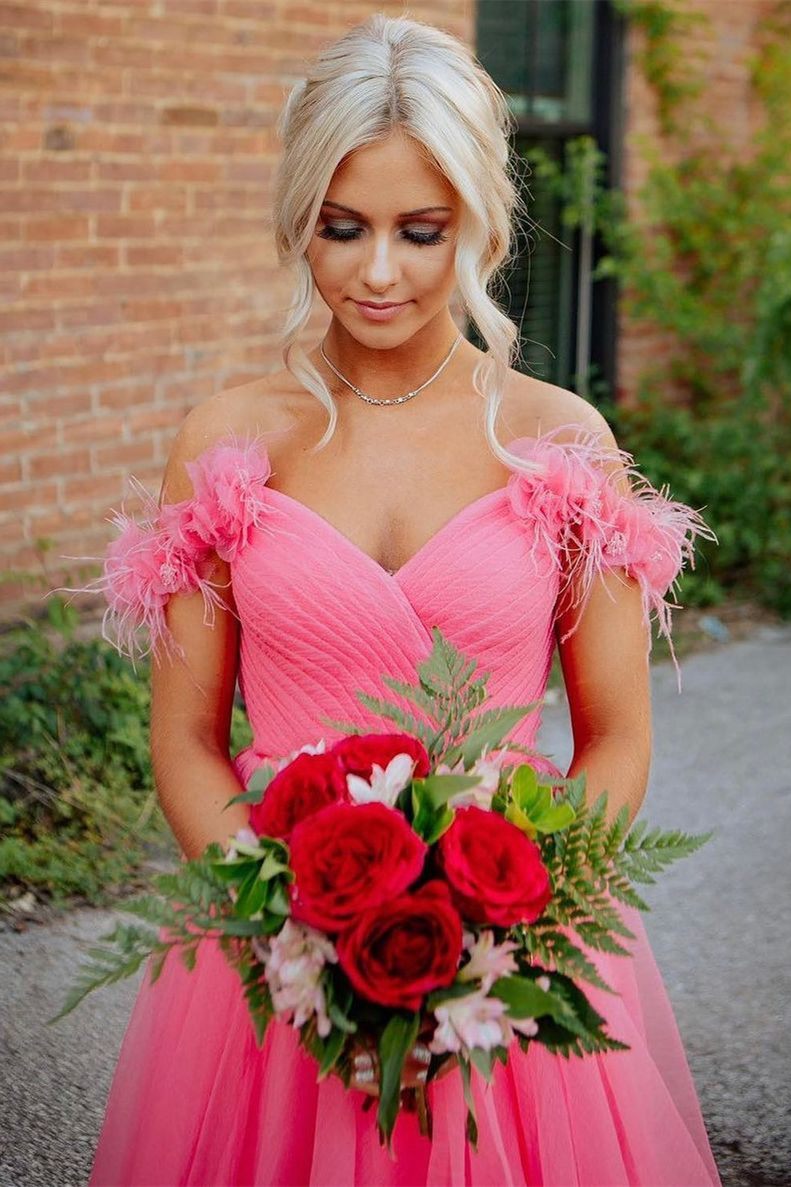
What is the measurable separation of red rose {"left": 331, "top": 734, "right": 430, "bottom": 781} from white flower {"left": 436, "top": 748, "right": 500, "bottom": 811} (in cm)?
3

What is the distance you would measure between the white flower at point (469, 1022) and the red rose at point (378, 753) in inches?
11.0

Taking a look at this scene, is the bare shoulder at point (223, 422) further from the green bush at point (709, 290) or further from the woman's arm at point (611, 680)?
the green bush at point (709, 290)

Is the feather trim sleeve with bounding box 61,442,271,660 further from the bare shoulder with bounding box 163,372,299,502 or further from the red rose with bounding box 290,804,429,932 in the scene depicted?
the red rose with bounding box 290,804,429,932

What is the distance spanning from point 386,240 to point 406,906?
3.50 ft

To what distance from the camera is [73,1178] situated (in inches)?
122

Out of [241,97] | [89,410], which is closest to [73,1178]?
[89,410]

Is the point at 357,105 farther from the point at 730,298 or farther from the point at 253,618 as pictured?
the point at 730,298

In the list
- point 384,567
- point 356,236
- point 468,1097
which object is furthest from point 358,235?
point 468,1097

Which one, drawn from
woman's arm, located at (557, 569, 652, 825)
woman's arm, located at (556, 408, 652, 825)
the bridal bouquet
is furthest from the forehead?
the bridal bouquet

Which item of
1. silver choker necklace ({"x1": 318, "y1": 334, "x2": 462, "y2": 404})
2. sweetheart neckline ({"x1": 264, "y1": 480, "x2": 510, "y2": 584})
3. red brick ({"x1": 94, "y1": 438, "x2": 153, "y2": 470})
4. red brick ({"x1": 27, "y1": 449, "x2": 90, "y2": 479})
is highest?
silver choker necklace ({"x1": 318, "y1": 334, "x2": 462, "y2": 404})

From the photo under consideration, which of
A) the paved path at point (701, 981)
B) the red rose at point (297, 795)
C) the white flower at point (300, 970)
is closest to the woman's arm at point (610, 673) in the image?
the red rose at point (297, 795)

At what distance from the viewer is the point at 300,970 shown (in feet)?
5.60

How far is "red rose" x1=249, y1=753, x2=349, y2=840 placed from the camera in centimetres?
180

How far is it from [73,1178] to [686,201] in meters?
6.36
